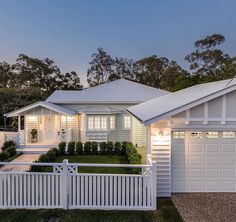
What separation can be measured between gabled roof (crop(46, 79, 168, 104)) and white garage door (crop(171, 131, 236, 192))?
1075 centimetres

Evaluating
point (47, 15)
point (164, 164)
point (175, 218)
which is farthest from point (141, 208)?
point (47, 15)

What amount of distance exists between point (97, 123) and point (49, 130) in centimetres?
382

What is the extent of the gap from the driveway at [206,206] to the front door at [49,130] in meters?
12.6

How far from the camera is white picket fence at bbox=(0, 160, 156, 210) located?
6.69 meters

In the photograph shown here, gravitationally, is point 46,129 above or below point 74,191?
above

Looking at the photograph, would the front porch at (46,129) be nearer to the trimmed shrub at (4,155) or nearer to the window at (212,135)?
the trimmed shrub at (4,155)

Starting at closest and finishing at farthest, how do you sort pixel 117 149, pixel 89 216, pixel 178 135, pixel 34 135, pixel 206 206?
pixel 89 216, pixel 206 206, pixel 178 135, pixel 117 149, pixel 34 135

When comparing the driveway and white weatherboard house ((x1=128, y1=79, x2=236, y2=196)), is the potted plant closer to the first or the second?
white weatherboard house ((x1=128, y1=79, x2=236, y2=196))

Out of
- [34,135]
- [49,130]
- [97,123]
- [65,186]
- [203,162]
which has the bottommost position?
[65,186]

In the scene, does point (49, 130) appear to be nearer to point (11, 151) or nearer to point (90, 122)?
point (90, 122)

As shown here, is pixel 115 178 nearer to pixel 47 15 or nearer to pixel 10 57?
pixel 47 15

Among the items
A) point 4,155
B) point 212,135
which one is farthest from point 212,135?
point 4,155

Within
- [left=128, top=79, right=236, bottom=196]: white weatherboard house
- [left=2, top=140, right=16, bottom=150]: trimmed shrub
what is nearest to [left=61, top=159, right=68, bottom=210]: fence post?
[left=128, top=79, right=236, bottom=196]: white weatherboard house

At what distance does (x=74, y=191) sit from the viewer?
265 inches
